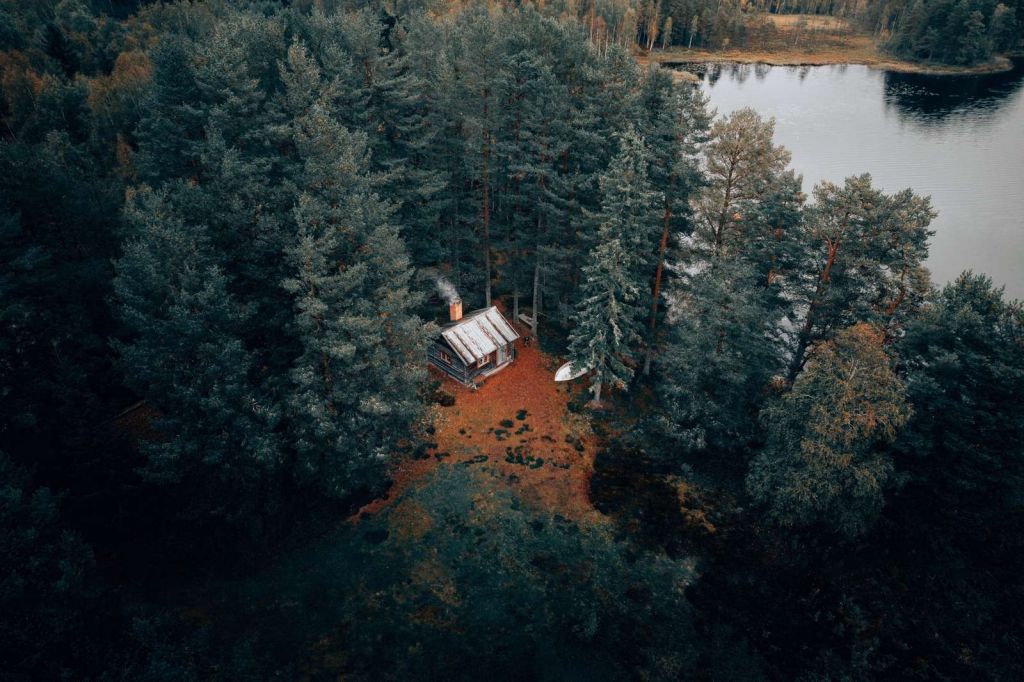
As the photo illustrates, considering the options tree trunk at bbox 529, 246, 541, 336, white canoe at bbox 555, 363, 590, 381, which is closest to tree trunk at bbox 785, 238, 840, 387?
white canoe at bbox 555, 363, 590, 381

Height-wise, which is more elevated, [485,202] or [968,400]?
[485,202]

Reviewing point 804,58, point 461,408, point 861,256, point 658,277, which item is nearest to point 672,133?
point 658,277

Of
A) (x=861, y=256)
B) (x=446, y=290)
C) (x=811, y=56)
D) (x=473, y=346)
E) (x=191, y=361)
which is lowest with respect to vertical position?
(x=473, y=346)

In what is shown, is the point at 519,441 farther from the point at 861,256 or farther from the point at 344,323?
the point at 861,256

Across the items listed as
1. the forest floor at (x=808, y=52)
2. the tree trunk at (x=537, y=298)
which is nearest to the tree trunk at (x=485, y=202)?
the tree trunk at (x=537, y=298)

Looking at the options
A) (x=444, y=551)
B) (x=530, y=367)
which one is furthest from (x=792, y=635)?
(x=530, y=367)

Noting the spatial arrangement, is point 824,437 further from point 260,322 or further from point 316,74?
point 316,74

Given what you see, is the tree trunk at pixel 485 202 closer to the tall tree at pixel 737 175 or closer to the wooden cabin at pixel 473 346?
the wooden cabin at pixel 473 346
